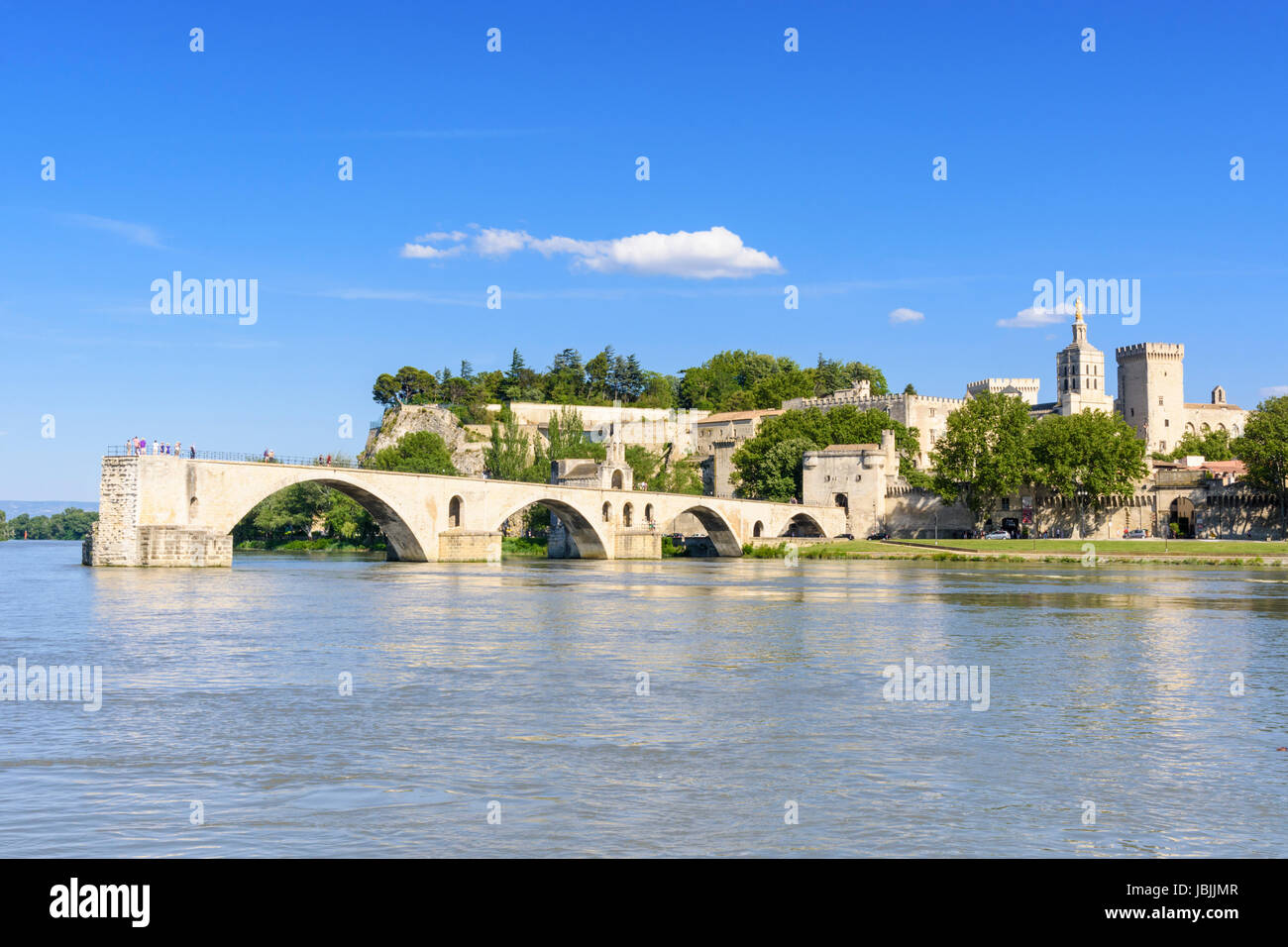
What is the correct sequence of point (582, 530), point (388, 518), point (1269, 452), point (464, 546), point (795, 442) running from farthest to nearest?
point (795, 442), point (1269, 452), point (582, 530), point (464, 546), point (388, 518)

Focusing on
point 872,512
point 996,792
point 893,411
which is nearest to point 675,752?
point 996,792

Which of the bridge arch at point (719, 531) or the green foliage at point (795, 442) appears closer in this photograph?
the bridge arch at point (719, 531)

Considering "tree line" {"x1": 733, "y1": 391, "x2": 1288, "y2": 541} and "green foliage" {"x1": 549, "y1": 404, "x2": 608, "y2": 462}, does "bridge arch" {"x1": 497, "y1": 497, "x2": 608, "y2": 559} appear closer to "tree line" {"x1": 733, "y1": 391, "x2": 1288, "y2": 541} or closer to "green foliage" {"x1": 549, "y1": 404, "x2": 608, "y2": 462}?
"green foliage" {"x1": 549, "y1": 404, "x2": 608, "y2": 462}

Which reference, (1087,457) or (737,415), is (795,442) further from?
(1087,457)

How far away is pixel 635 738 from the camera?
502 inches

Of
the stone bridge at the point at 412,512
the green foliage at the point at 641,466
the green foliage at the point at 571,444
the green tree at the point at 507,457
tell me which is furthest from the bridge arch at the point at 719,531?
the green tree at the point at 507,457

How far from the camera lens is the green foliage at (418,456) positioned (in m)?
91.1

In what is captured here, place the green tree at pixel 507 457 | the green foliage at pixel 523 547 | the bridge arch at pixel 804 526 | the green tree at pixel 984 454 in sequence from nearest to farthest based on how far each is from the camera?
the green tree at pixel 984 454 → the green foliage at pixel 523 547 → the bridge arch at pixel 804 526 → the green tree at pixel 507 457

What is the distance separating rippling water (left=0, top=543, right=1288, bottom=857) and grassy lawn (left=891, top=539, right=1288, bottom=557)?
36.9 metres

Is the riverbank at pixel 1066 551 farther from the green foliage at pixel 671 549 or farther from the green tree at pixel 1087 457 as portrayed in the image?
the green tree at pixel 1087 457

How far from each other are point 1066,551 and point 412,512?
1409 inches

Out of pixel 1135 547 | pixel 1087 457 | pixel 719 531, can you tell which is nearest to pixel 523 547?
pixel 719 531
